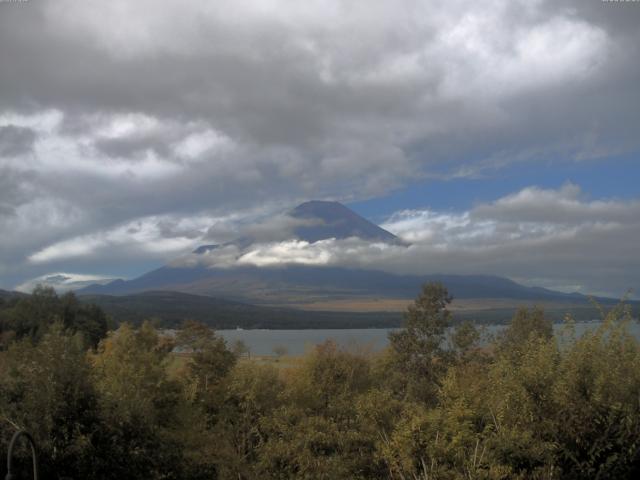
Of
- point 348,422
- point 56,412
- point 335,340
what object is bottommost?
point 348,422

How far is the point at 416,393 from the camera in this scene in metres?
34.5

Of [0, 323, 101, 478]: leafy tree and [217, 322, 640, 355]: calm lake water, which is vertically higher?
[0, 323, 101, 478]: leafy tree

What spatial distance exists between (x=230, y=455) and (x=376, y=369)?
17898 millimetres

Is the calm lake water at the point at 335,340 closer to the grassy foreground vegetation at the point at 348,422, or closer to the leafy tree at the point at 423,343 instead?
the grassy foreground vegetation at the point at 348,422

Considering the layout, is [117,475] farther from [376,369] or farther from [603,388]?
[376,369]

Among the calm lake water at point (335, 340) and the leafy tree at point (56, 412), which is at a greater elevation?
the leafy tree at point (56, 412)

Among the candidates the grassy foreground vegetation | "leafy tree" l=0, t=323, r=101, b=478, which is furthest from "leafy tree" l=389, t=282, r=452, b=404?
"leafy tree" l=0, t=323, r=101, b=478

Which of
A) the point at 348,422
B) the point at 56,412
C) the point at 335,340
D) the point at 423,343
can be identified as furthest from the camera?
the point at 423,343

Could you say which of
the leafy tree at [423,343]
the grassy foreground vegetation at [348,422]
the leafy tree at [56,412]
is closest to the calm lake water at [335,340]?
the grassy foreground vegetation at [348,422]

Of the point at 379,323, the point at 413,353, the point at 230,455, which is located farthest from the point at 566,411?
the point at 379,323

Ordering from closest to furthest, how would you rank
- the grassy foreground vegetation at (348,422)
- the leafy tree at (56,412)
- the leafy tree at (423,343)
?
the grassy foreground vegetation at (348,422)
the leafy tree at (56,412)
the leafy tree at (423,343)

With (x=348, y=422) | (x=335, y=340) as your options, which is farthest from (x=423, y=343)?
(x=348, y=422)

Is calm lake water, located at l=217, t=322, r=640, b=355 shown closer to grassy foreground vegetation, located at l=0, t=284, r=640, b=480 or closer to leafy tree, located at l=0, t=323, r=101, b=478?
grassy foreground vegetation, located at l=0, t=284, r=640, b=480

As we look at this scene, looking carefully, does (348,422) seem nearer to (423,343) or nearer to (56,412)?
(56,412)
